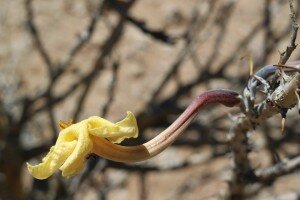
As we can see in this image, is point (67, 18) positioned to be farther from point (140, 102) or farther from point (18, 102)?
point (18, 102)

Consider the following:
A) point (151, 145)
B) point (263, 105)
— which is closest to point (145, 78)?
point (263, 105)

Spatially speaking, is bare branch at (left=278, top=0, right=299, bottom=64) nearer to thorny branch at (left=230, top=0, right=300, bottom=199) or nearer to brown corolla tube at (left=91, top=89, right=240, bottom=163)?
thorny branch at (left=230, top=0, right=300, bottom=199)

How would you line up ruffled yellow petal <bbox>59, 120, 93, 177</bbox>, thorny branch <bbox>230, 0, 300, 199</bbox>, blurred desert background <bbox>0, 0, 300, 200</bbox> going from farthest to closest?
1. blurred desert background <bbox>0, 0, 300, 200</bbox>
2. thorny branch <bbox>230, 0, 300, 199</bbox>
3. ruffled yellow petal <bbox>59, 120, 93, 177</bbox>

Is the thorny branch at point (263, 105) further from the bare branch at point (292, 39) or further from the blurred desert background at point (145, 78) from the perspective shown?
the blurred desert background at point (145, 78)

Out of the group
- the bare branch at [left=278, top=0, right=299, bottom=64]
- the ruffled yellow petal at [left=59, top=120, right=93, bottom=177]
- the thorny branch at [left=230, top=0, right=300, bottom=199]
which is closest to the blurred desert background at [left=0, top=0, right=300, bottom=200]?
the thorny branch at [left=230, top=0, right=300, bottom=199]

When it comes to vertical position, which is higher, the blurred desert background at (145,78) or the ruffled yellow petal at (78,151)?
the blurred desert background at (145,78)

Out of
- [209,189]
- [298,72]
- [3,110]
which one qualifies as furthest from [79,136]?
[209,189]

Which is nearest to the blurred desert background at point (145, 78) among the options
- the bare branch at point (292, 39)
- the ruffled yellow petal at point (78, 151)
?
the bare branch at point (292, 39)
